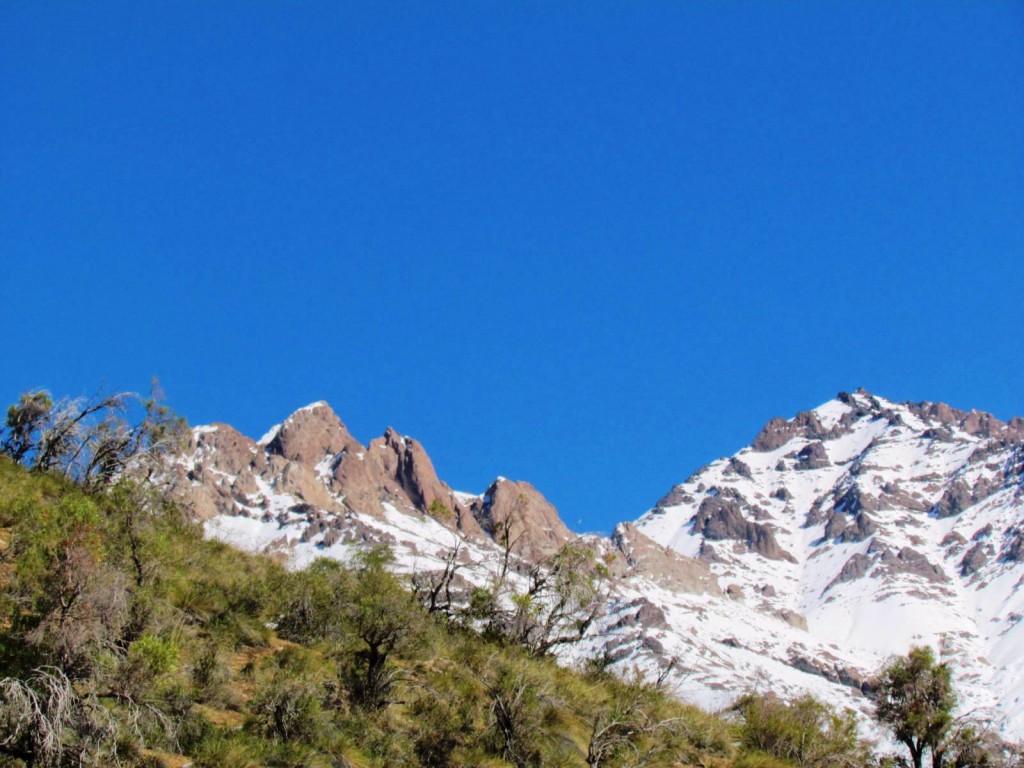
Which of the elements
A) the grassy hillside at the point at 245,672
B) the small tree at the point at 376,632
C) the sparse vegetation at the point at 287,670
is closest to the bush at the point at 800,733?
the sparse vegetation at the point at 287,670

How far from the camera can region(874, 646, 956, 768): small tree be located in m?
26.5

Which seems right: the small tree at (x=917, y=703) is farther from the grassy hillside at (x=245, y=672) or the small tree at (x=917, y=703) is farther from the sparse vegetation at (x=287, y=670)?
the grassy hillside at (x=245, y=672)

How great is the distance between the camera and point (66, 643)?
1327 centimetres

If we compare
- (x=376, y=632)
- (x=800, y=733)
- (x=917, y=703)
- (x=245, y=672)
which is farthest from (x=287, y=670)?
(x=917, y=703)

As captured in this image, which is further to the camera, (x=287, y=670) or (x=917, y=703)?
(x=917, y=703)

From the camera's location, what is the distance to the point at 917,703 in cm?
2695

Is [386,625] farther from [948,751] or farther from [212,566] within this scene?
[948,751]

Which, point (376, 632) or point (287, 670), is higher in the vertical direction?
point (376, 632)

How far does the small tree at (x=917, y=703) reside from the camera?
26.5 metres

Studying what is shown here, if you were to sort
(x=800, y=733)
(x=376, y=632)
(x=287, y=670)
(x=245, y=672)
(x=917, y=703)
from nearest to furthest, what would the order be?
(x=287, y=670) → (x=245, y=672) → (x=376, y=632) → (x=800, y=733) → (x=917, y=703)

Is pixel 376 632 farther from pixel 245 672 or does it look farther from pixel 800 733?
pixel 800 733

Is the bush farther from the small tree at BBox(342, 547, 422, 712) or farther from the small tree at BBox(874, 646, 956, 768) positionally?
the small tree at BBox(342, 547, 422, 712)

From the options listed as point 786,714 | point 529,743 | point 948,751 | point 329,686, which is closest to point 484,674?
point 529,743

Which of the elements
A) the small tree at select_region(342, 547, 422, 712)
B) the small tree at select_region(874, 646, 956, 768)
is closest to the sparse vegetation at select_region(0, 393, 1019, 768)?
the small tree at select_region(342, 547, 422, 712)
